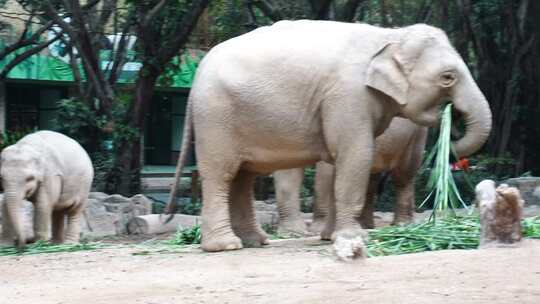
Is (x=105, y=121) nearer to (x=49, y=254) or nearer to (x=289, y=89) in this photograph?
(x=49, y=254)

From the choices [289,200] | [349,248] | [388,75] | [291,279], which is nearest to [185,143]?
[388,75]

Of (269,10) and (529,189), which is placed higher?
(269,10)

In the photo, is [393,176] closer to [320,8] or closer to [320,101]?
[320,101]

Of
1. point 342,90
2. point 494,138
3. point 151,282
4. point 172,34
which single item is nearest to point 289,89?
point 342,90

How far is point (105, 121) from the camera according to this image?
18156 millimetres

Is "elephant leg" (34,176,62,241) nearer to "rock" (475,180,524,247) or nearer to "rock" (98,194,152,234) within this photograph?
"rock" (98,194,152,234)

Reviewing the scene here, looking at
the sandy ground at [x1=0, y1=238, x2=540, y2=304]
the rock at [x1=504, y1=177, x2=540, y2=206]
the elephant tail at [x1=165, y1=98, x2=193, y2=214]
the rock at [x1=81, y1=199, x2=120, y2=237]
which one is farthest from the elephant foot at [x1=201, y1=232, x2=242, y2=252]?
the rock at [x1=504, y1=177, x2=540, y2=206]

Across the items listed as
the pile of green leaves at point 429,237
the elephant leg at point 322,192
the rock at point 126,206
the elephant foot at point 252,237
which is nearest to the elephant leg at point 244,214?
the elephant foot at point 252,237

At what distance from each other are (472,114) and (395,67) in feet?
2.35

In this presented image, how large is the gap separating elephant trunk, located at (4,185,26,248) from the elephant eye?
4.46 m

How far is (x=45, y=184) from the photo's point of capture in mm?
12289

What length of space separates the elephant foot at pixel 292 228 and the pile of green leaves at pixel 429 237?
8.92 ft

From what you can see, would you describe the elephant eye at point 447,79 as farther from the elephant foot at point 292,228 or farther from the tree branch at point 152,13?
the tree branch at point 152,13

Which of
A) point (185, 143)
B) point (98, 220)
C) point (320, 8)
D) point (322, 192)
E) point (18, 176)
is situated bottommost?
point (98, 220)
